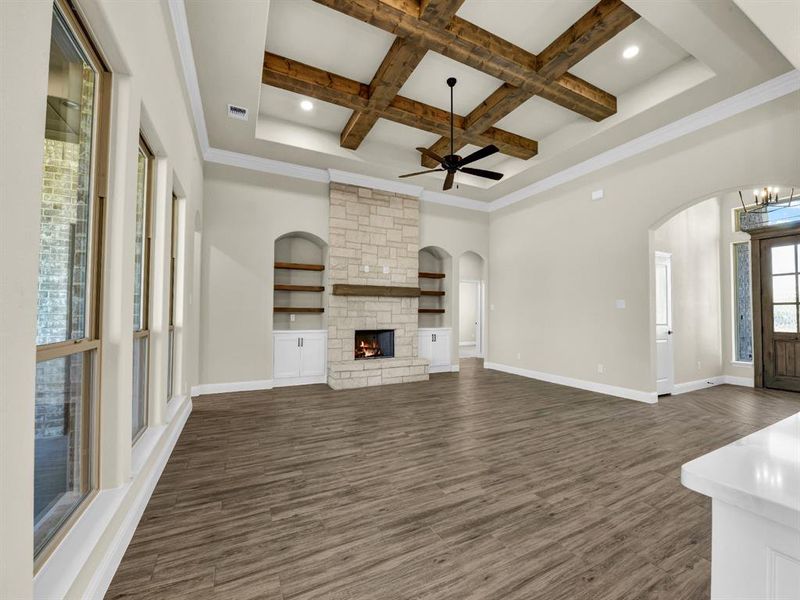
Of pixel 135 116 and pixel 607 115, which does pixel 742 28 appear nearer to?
pixel 607 115

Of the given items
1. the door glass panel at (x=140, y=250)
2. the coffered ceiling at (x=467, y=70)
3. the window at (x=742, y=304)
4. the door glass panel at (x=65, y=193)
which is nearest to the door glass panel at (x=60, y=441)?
the door glass panel at (x=65, y=193)

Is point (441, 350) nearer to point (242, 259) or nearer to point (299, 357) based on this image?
point (299, 357)

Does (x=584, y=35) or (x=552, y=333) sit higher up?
(x=584, y=35)

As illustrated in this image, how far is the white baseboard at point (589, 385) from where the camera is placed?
193 inches

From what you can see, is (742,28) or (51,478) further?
(742,28)

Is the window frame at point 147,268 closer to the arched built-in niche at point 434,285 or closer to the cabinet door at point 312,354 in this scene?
the cabinet door at point 312,354

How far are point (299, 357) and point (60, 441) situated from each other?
4487 mm

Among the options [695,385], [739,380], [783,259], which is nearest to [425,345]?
[695,385]

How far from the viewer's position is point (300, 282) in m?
6.34

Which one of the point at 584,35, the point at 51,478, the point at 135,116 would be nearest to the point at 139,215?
the point at 135,116

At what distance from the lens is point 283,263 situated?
5910 millimetres

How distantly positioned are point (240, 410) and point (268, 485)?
83.2 inches

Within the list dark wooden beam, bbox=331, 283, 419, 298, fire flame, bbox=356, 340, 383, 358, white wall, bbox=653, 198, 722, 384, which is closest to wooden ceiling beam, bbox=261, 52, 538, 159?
dark wooden beam, bbox=331, 283, 419, 298

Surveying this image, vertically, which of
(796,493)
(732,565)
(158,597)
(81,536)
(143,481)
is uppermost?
(796,493)
